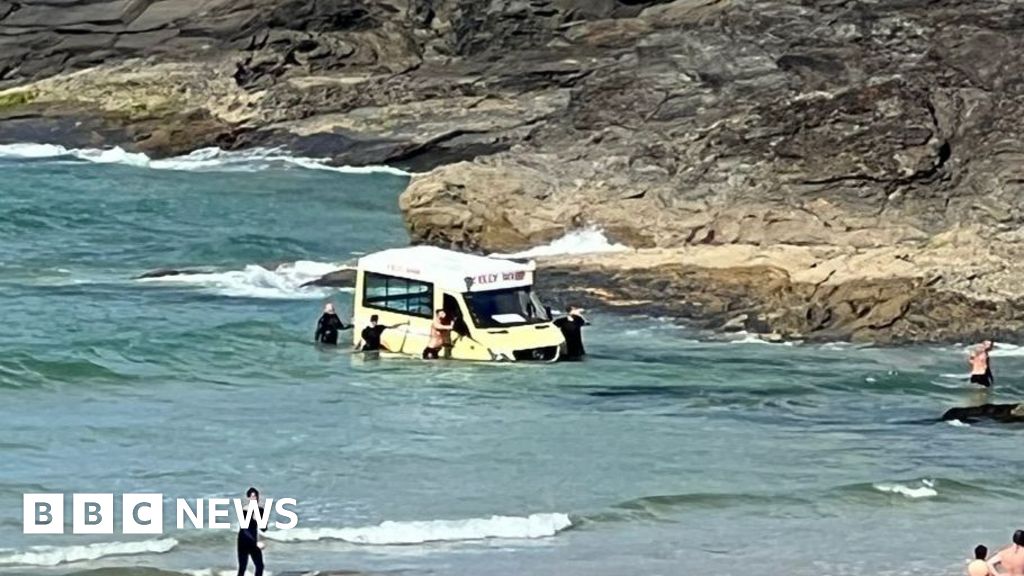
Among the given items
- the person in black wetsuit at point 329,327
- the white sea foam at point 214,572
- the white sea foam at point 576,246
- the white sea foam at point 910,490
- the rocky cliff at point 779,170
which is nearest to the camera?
the white sea foam at point 214,572

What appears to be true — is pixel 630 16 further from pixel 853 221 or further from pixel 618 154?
pixel 853 221

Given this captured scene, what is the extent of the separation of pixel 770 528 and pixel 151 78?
49319 millimetres

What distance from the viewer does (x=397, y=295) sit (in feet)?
103

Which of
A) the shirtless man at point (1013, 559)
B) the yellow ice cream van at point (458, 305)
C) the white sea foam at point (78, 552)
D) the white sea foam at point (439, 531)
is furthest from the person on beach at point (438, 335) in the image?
the shirtless man at point (1013, 559)

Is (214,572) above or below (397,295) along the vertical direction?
below

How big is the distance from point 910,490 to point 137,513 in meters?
7.87

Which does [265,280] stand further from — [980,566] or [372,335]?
[980,566]

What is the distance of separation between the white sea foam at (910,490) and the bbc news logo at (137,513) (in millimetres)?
6075

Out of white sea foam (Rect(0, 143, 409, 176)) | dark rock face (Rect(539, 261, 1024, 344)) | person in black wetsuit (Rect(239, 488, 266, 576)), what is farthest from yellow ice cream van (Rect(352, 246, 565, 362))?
white sea foam (Rect(0, 143, 409, 176))

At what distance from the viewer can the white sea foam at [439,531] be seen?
21297 millimetres

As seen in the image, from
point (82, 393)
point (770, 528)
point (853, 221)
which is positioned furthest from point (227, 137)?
point (770, 528)

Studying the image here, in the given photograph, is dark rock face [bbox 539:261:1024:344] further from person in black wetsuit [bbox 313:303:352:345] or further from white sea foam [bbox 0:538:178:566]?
white sea foam [bbox 0:538:178:566]

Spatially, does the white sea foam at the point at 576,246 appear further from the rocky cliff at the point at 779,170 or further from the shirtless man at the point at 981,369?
the shirtless man at the point at 981,369

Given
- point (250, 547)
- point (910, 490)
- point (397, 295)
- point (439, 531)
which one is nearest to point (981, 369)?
point (910, 490)
